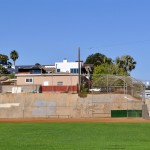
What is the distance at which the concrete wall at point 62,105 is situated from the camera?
53219mm

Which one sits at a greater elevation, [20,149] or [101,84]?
[101,84]

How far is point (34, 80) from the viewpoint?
69125 mm

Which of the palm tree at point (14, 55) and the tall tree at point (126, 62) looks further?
the palm tree at point (14, 55)

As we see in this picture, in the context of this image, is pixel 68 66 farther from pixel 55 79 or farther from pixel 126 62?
pixel 55 79

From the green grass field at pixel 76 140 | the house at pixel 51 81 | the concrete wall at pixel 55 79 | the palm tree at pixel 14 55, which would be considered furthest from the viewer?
the palm tree at pixel 14 55

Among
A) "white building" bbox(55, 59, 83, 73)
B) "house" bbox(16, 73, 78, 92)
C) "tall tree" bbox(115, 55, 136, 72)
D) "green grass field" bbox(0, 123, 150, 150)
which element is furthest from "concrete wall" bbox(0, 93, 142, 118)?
"tall tree" bbox(115, 55, 136, 72)

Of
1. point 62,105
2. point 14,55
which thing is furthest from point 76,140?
point 14,55

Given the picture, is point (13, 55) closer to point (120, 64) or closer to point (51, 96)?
point (120, 64)

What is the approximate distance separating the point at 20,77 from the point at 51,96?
66.0 feet

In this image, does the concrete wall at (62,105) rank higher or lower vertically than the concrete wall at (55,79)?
lower

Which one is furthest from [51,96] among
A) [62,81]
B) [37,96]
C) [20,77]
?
[20,77]

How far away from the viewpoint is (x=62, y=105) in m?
54.0

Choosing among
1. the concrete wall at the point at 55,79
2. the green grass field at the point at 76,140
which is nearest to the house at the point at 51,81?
the concrete wall at the point at 55,79

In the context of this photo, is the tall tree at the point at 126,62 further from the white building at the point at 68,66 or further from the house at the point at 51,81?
the house at the point at 51,81
